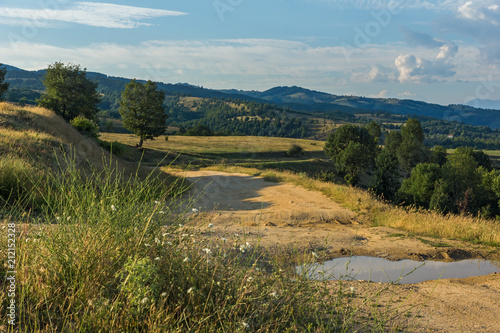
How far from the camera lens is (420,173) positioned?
164 feet

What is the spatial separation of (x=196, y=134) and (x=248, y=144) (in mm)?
24212

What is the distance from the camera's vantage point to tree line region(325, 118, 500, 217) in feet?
157

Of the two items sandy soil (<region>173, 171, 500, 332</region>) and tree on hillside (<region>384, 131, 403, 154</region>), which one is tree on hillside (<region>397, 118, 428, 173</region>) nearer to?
tree on hillside (<region>384, 131, 403, 154</region>)

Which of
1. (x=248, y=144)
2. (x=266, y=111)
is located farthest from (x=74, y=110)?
(x=266, y=111)

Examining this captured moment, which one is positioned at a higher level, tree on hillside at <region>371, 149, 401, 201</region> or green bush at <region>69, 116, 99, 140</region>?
green bush at <region>69, 116, 99, 140</region>

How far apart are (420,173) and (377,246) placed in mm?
46139

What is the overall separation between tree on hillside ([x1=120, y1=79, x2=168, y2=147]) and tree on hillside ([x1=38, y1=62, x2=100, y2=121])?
615 cm

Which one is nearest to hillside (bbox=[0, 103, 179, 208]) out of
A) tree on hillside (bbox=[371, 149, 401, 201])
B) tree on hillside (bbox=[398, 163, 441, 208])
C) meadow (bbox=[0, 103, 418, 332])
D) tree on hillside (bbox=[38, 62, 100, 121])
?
meadow (bbox=[0, 103, 418, 332])

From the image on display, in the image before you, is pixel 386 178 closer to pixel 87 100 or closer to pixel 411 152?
pixel 411 152

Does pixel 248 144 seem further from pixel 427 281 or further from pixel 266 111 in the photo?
pixel 266 111

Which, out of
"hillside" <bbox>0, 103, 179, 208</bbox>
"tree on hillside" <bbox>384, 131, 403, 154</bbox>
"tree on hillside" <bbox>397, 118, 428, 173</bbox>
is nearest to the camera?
"hillside" <bbox>0, 103, 179, 208</bbox>

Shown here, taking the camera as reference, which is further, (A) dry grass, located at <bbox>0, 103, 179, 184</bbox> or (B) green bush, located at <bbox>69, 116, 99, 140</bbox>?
(B) green bush, located at <bbox>69, 116, 99, 140</bbox>

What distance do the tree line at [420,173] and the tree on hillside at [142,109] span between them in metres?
32.2

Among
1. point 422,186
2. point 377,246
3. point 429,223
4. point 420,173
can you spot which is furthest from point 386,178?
point 377,246
